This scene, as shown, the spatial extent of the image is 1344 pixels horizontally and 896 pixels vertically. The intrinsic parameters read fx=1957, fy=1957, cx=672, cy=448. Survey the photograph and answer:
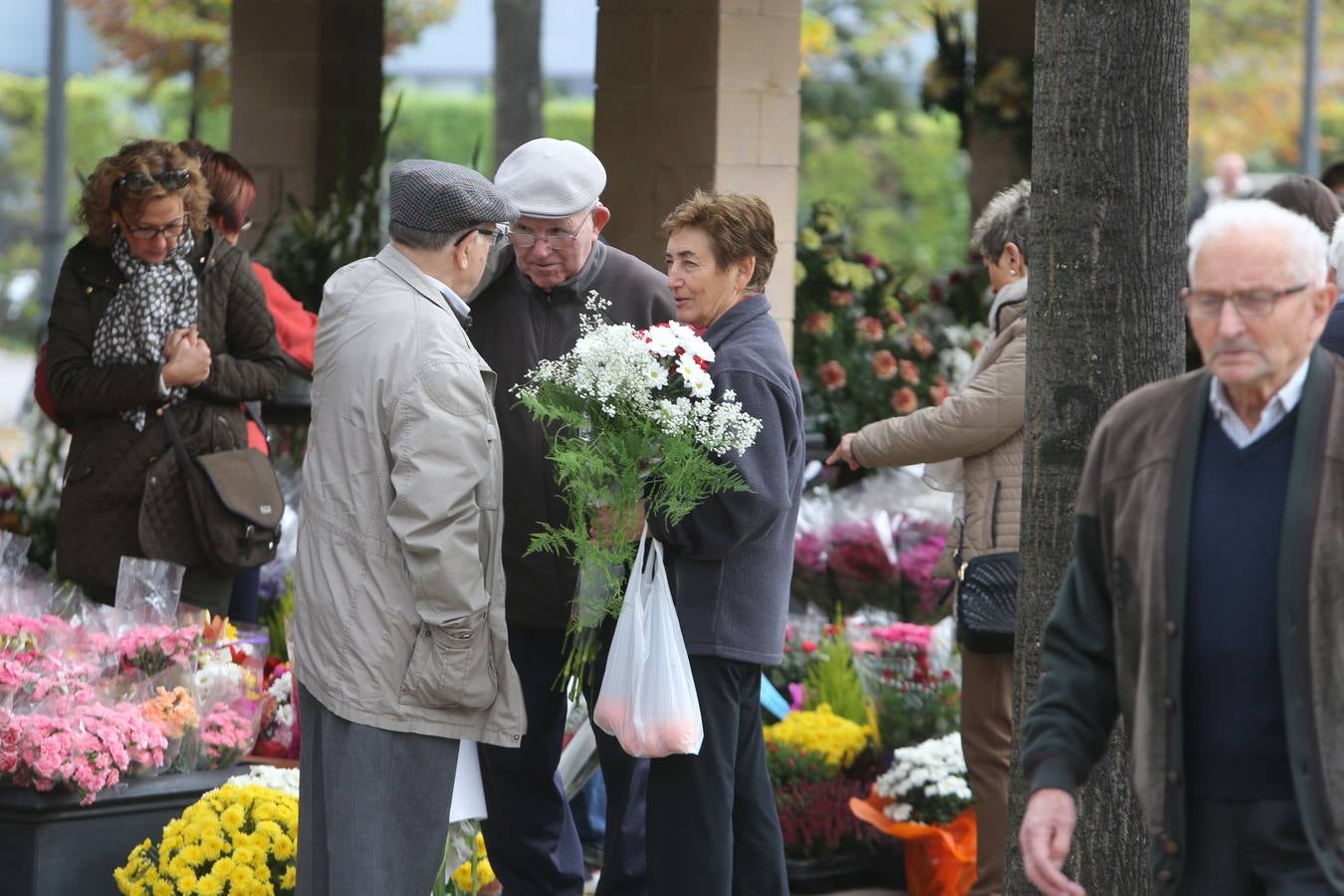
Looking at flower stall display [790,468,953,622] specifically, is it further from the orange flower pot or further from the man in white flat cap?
the man in white flat cap

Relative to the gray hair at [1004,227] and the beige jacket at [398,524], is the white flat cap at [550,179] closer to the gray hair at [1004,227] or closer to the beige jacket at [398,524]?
the beige jacket at [398,524]

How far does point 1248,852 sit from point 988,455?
2261mm

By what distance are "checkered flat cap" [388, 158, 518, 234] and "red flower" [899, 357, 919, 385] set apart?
4.70 metres

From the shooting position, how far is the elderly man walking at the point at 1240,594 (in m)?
2.67

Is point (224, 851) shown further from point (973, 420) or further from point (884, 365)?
point (884, 365)

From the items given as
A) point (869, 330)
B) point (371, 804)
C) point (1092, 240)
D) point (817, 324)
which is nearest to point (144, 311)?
point (371, 804)

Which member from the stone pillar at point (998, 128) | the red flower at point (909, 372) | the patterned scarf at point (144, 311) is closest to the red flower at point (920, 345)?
the red flower at point (909, 372)

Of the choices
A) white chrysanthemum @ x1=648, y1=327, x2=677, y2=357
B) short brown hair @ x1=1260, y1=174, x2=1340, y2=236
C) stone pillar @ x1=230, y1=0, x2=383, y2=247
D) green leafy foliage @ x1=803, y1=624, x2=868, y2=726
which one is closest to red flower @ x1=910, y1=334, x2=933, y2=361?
green leafy foliage @ x1=803, y1=624, x2=868, y2=726

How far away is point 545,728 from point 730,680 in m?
0.59

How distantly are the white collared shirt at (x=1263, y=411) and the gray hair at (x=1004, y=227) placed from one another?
2135 mm

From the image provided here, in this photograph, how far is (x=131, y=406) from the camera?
5352 millimetres

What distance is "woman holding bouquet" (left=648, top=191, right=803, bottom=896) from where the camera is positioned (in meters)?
4.20

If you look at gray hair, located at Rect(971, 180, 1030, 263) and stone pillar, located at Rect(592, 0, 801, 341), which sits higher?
stone pillar, located at Rect(592, 0, 801, 341)

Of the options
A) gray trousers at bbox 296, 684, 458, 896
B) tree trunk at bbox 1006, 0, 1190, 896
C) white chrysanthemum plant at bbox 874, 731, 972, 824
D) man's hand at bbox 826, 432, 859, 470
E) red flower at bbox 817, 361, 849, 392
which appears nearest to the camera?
tree trunk at bbox 1006, 0, 1190, 896
